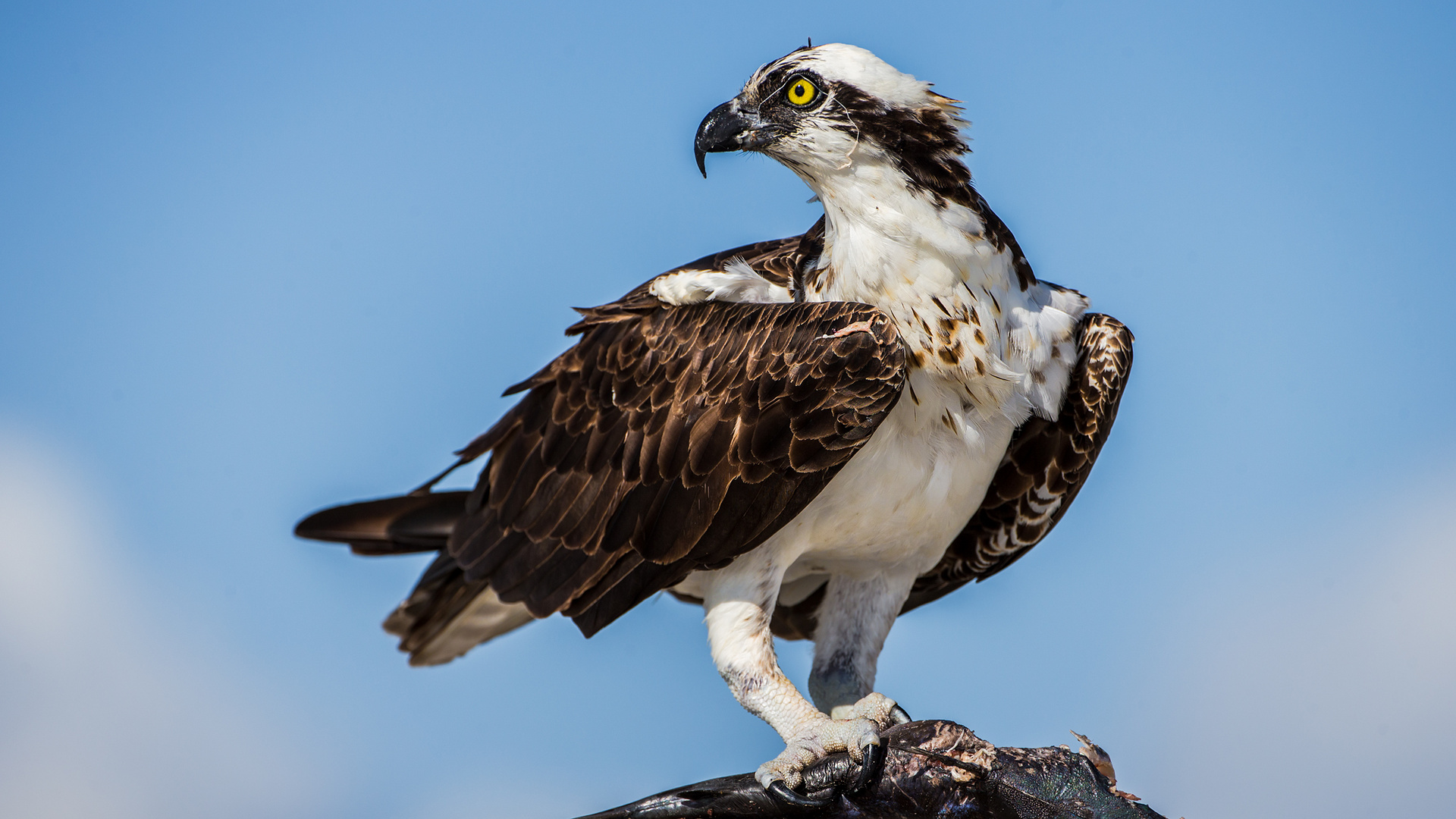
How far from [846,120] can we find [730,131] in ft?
1.70

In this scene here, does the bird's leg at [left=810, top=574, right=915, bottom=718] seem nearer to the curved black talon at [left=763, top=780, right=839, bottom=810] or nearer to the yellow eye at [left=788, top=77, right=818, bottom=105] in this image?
the curved black talon at [left=763, top=780, right=839, bottom=810]

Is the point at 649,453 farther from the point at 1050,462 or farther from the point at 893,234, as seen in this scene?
the point at 1050,462

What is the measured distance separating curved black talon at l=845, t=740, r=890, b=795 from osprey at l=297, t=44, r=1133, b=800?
0.09 meters

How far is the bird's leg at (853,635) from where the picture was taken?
19.1 feet

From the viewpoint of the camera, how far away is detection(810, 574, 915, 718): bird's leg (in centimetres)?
584

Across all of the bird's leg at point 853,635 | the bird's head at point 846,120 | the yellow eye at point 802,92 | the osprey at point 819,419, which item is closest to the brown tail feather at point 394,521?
the osprey at point 819,419

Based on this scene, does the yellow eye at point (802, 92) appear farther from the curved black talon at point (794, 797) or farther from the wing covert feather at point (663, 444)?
the curved black talon at point (794, 797)

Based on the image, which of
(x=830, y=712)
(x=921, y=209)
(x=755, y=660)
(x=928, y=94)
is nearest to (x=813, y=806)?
(x=755, y=660)

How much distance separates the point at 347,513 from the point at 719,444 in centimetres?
259

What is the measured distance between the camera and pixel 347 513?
6453 millimetres

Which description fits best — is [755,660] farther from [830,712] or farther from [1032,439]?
[1032,439]

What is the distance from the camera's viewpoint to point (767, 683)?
5.03m

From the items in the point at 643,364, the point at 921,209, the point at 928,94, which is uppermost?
the point at 928,94

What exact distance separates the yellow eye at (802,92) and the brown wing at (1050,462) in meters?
1.80
